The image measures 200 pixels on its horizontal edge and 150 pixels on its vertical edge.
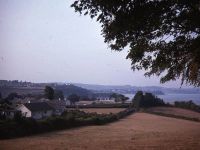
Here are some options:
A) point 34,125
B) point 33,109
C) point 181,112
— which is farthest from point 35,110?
point 181,112

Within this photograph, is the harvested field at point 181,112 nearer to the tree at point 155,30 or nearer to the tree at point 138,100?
the tree at point 138,100

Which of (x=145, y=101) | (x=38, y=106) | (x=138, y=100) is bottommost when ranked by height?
(x=38, y=106)

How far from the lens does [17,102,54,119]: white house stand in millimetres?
68200

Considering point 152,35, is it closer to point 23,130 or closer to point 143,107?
point 23,130

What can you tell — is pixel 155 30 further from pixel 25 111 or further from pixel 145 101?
pixel 145 101

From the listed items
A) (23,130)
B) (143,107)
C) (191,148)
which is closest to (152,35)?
(191,148)

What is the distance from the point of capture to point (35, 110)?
227ft

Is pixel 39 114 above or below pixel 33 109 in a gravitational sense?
below

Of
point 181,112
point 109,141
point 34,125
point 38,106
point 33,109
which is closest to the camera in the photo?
point 109,141

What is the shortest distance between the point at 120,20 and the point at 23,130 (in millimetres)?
28670

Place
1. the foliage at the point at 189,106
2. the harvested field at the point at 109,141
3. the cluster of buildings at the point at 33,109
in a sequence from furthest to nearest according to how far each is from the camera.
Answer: the foliage at the point at 189,106
the cluster of buildings at the point at 33,109
the harvested field at the point at 109,141

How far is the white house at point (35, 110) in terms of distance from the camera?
6820 centimetres

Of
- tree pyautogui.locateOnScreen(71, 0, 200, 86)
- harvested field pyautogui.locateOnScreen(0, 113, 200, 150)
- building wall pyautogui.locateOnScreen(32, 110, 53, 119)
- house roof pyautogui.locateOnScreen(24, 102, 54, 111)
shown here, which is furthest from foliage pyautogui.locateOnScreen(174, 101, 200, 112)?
tree pyautogui.locateOnScreen(71, 0, 200, 86)

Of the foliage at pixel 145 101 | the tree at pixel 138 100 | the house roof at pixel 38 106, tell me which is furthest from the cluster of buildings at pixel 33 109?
the foliage at pixel 145 101
